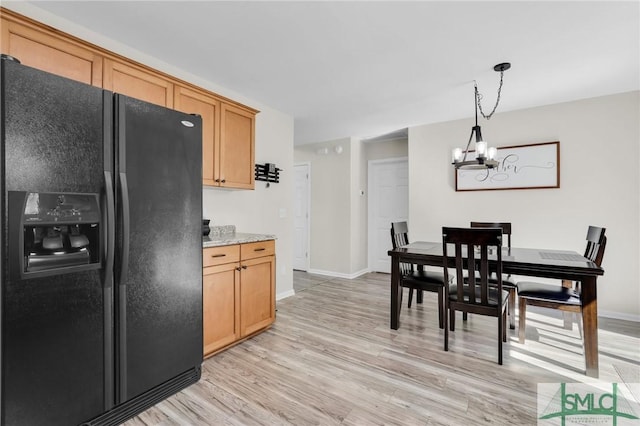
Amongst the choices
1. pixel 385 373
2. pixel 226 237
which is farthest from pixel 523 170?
pixel 226 237

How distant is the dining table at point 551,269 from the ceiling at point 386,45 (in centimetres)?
168

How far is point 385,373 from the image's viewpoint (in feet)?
7.13

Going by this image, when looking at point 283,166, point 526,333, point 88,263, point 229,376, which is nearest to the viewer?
point 88,263

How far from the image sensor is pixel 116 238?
1559 mm

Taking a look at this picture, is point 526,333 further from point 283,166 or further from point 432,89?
point 283,166

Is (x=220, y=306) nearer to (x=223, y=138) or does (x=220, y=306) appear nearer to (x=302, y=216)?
(x=223, y=138)

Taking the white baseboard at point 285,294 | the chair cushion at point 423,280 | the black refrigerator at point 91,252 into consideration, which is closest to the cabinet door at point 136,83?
the black refrigerator at point 91,252

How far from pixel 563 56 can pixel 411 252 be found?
81.6 inches

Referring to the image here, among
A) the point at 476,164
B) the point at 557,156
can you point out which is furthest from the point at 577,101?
the point at 476,164

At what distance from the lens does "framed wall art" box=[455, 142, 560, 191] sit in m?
3.71

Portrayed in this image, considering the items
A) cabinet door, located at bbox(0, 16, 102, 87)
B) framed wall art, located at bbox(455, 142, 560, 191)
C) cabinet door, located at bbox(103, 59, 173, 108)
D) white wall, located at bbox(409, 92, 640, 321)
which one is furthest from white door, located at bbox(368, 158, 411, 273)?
cabinet door, located at bbox(0, 16, 102, 87)

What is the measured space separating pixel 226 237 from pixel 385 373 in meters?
1.77

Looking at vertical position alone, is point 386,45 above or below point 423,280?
above

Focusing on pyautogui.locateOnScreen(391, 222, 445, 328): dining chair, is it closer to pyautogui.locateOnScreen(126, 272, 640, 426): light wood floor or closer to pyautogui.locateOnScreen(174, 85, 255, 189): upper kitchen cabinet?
pyautogui.locateOnScreen(126, 272, 640, 426): light wood floor
